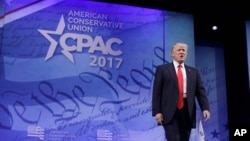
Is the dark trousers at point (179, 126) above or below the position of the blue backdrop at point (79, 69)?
below

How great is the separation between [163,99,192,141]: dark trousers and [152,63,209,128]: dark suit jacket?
0.04m

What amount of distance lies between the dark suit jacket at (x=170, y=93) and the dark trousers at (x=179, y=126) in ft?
0.12

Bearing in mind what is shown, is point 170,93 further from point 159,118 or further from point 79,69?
point 79,69

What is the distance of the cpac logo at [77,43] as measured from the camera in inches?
207

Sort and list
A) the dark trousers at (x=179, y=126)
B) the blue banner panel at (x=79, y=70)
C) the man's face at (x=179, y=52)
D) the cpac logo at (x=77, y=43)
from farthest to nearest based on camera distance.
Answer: the cpac logo at (x=77, y=43), the blue banner panel at (x=79, y=70), the man's face at (x=179, y=52), the dark trousers at (x=179, y=126)

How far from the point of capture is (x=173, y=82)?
11.3 feet

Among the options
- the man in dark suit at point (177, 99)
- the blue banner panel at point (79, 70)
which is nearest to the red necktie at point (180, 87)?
the man in dark suit at point (177, 99)

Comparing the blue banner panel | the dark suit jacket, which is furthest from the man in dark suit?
the blue banner panel

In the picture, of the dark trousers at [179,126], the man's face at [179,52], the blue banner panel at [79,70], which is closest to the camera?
the dark trousers at [179,126]

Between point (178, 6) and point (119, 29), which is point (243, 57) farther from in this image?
point (119, 29)

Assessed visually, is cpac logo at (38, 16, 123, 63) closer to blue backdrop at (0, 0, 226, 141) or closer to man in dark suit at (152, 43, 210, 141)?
blue backdrop at (0, 0, 226, 141)

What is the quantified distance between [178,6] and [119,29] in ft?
2.90

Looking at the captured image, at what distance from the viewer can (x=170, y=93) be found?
134 inches

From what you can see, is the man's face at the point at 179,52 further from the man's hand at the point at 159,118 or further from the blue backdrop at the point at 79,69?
the blue backdrop at the point at 79,69
